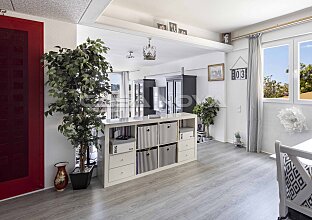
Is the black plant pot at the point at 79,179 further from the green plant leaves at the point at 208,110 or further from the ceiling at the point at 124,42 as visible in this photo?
the green plant leaves at the point at 208,110

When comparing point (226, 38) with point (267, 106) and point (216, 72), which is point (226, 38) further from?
point (267, 106)

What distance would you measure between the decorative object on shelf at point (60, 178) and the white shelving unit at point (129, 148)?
0.46 m

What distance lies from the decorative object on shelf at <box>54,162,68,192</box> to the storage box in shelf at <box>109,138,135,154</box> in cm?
65

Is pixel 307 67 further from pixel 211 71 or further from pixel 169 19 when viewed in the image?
pixel 169 19

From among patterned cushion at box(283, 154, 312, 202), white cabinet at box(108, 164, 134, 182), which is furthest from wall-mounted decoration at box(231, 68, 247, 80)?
patterned cushion at box(283, 154, 312, 202)

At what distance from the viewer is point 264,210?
2.09 metres

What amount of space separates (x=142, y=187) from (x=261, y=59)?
138 inches

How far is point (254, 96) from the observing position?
409 centimetres

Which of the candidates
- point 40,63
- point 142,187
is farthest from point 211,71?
point 40,63

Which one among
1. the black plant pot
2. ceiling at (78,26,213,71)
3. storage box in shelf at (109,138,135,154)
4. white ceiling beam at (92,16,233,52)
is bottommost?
the black plant pot

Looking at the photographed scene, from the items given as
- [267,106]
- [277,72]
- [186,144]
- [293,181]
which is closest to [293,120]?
[267,106]

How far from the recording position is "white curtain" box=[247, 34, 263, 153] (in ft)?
13.3

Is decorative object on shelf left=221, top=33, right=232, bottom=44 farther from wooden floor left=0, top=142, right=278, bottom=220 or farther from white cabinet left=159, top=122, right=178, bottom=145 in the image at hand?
wooden floor left=0, top=142, right=278, bottom=220

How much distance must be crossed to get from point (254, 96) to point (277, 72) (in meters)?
0.64
